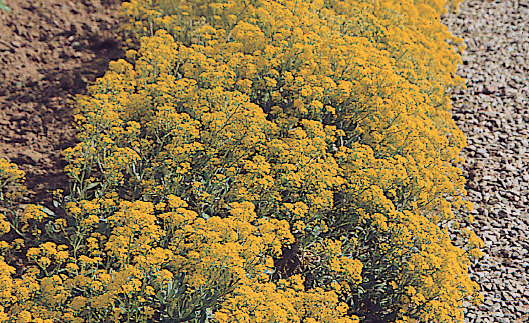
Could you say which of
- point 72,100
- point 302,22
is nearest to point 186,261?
point 302,22

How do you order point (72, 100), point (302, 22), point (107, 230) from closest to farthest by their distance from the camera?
point (107, 230), point (302, 22), point (72, 100)

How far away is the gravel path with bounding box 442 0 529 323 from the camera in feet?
16.6

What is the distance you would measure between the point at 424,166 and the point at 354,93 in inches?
36.4

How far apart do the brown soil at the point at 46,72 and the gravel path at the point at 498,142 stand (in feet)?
14.3

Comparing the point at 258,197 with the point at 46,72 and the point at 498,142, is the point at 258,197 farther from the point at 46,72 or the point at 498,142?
the point at 498,142

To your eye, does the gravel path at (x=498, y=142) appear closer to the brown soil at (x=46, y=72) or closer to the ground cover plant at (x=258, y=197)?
the ground cover plant at (x=258, y=197)

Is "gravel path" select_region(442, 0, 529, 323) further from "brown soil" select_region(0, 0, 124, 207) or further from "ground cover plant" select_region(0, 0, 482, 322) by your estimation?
"brown soil" select_region(0, 0, 124, 207)

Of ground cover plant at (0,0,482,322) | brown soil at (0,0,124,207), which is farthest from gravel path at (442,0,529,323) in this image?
brown soil at (0,0,124,207)

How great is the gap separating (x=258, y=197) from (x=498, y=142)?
4.01 metres

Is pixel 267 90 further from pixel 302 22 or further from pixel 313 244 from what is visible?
pixel 313 244

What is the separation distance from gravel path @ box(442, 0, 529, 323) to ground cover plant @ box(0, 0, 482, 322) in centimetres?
74

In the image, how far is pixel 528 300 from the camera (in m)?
4.91

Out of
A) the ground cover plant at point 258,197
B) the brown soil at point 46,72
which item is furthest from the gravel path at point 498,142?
the brown soil at point 46,72

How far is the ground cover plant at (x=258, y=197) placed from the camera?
11.4 ft
